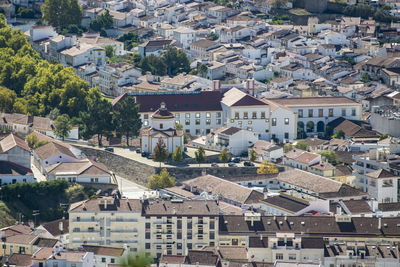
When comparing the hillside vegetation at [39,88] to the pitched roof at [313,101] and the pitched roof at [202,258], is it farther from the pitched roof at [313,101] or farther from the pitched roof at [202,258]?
the pitched roof at [202,258]

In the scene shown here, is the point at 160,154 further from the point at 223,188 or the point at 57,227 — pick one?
the point at 57,227

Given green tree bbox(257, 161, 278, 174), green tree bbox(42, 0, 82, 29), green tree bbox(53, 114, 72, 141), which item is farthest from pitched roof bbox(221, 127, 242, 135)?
green tree bbox(42, 0, 82, 29)

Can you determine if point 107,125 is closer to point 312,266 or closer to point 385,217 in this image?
point 385,217

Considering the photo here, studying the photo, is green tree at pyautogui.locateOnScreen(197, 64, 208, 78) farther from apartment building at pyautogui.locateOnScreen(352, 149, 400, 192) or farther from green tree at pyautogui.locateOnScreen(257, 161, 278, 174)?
apartment building at pyautogui.locateOnScreen(352, 149, 400, 192)

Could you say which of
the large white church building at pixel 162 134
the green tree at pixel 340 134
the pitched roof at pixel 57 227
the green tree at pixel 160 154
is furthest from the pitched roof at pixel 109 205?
the green tree at pixel 340 134

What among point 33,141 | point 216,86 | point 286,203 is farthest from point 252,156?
point 33,141

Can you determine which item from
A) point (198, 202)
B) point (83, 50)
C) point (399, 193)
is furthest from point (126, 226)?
point (83, 50)
